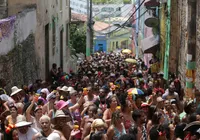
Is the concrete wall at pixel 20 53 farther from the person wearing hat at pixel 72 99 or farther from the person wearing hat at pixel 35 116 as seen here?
the person wearing hat at pixel 35 116

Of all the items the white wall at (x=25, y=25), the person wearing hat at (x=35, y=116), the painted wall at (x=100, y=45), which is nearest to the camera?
the person wearing hat at (x=35, y=116)

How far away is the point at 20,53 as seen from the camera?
2052 centimetres

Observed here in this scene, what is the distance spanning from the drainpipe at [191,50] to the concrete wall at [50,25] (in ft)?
19.3

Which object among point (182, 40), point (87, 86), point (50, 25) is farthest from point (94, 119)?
point (50, 25)

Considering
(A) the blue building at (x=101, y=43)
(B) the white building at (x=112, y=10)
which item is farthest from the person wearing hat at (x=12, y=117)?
(B) the white building at (x=112, y=10)

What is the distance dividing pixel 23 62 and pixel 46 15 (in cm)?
691

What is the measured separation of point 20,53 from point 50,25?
29.6 ft

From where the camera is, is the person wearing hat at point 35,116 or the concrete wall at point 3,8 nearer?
the person wearing hat at point 35,116

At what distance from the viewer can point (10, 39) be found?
61.9ft

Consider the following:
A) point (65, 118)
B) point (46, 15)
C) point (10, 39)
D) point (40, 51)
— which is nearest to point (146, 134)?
point (65, 118)

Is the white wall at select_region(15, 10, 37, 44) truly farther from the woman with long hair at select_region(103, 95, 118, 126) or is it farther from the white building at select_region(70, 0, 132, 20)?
the white building at select_region(70, 0, 132, 20)

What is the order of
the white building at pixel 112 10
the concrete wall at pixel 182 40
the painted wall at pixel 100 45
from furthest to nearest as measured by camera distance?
the white building at pixel 112 10 → the painted wall at pixel 100 45 → the concrete wall at pixel 182 40

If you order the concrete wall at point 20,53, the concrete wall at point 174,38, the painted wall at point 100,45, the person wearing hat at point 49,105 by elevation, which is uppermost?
the person wearing hat at point 49,105

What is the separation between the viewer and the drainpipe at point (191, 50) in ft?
69.3
